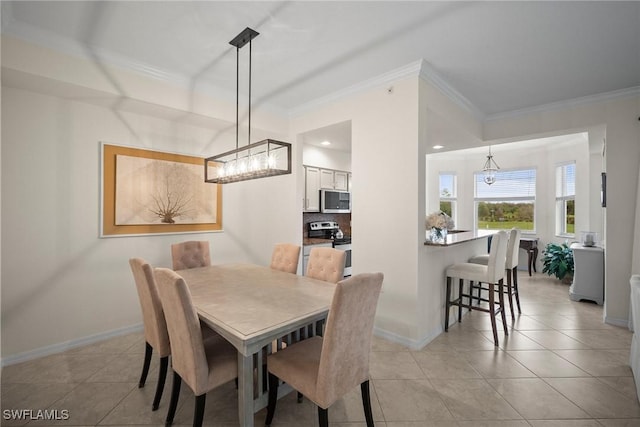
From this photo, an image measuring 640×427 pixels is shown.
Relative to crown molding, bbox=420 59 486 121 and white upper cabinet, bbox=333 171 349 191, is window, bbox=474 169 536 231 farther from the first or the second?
white upper cabinet, bbox=333 171 349 191

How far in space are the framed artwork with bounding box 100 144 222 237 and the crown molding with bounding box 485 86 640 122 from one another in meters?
4.10

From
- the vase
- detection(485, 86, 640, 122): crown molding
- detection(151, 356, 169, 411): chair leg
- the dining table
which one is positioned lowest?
detection(151, 356, 169, 411): chair leg

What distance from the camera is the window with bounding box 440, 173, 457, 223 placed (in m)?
7.37

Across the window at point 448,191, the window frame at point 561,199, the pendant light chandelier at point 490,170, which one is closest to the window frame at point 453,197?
the window at point 448,191

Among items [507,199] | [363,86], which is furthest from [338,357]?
[507,199]

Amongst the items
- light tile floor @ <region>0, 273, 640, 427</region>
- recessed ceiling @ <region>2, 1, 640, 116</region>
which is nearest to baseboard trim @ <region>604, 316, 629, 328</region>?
light tile floor @ <region>0, 273, 640, 427</region>

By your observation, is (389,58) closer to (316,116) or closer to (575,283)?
(316,116)

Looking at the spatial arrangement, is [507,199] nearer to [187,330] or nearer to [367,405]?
[367,405]

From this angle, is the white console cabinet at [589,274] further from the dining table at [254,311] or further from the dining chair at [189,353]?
the dining chair at [189,353]

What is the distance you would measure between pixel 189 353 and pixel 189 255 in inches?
70.5

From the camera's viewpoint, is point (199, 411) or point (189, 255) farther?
point (189, 255)

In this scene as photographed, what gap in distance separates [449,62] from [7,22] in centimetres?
358

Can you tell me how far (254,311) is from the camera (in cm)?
178

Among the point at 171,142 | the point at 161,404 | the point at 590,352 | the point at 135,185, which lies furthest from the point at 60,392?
the point at 590,352
